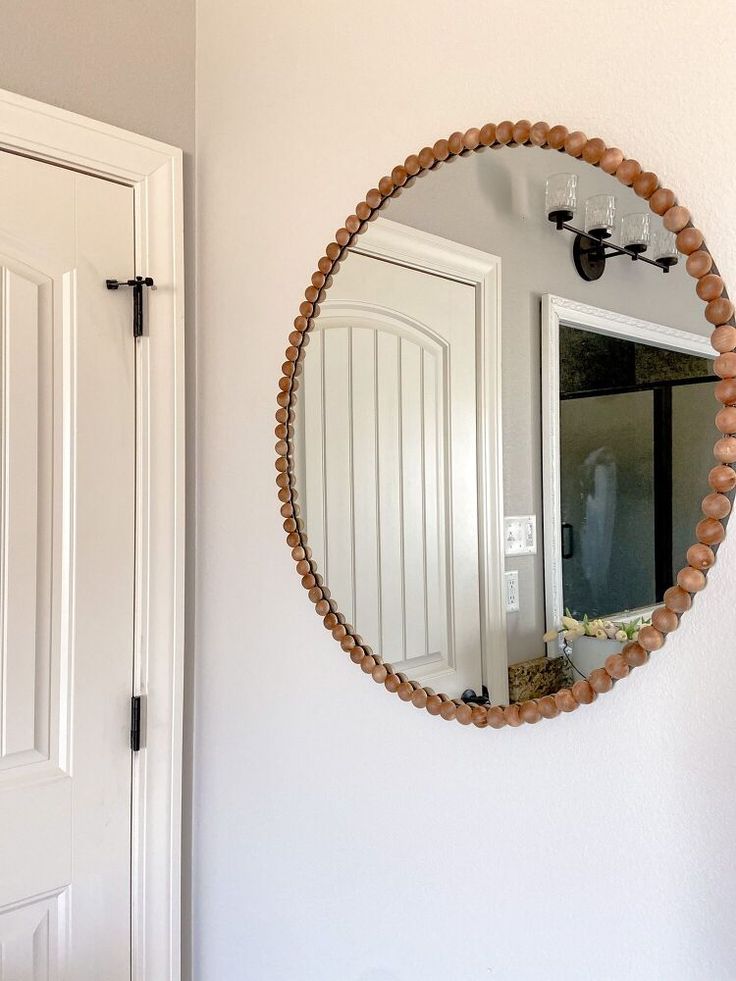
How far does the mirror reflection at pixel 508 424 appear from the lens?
0.84 m

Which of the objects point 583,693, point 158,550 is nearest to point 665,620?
point 583,693

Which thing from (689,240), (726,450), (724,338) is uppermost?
(689,240)

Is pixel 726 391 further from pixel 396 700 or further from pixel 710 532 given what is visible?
pixel 396 700

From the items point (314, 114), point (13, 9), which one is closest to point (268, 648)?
point (314, 114)

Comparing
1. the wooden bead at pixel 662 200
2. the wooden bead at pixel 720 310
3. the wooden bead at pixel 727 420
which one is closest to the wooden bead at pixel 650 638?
the wooden bead at pixel 727 420

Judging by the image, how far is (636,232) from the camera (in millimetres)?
854

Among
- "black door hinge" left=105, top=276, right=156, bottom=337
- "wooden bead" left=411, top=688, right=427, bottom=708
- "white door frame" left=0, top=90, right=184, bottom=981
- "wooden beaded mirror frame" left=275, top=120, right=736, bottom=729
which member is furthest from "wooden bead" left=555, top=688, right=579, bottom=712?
"black door hinge" left=105, top=276, right=156, bottom=337

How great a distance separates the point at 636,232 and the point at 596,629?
43 centimetres

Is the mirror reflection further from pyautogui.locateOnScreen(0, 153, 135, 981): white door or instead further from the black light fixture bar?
pyautogui.locateOnScreen(0, 153, 135, 981): white door

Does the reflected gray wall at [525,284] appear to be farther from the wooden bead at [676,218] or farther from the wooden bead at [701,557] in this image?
the wooden bead at [701,557]

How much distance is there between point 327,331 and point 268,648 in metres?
0.55

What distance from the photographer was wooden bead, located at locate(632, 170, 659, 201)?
0.83 m

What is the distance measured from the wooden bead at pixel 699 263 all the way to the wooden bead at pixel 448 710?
59cm

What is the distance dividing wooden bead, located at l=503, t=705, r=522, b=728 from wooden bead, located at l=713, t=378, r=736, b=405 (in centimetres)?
43
